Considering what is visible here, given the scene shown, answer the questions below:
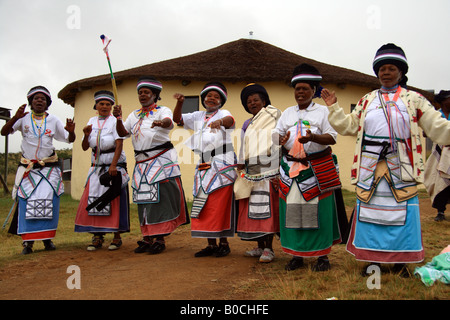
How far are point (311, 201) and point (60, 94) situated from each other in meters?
14.6

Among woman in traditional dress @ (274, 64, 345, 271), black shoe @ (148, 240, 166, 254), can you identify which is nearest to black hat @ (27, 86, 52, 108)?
black shoe @ (148, 240, 166, 254)

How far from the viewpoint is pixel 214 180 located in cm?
514

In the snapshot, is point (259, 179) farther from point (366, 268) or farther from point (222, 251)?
point (366, 268)

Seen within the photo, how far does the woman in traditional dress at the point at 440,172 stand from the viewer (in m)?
7.31

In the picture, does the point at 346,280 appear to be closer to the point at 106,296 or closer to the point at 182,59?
the point at 106,296

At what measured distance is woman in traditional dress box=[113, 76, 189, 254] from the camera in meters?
5.50

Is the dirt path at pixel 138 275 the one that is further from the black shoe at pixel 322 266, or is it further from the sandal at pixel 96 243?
the black shoe at pixel 322 266

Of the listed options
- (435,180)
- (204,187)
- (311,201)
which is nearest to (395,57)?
(311,201)

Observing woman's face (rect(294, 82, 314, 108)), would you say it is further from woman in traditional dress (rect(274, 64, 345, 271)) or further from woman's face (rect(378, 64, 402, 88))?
woman's face (rect(378, 64, 402, 88))

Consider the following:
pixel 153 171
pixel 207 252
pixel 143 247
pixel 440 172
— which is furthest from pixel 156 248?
pixel 440 172

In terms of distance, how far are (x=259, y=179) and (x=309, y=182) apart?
77 centimetres

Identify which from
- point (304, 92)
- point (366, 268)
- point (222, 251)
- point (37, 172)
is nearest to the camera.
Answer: point (366, 268)

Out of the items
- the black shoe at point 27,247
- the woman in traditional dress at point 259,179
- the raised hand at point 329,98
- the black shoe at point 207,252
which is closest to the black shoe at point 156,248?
the black shoe at point 207,252

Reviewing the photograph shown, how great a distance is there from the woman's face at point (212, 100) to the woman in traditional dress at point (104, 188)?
1331 mm
